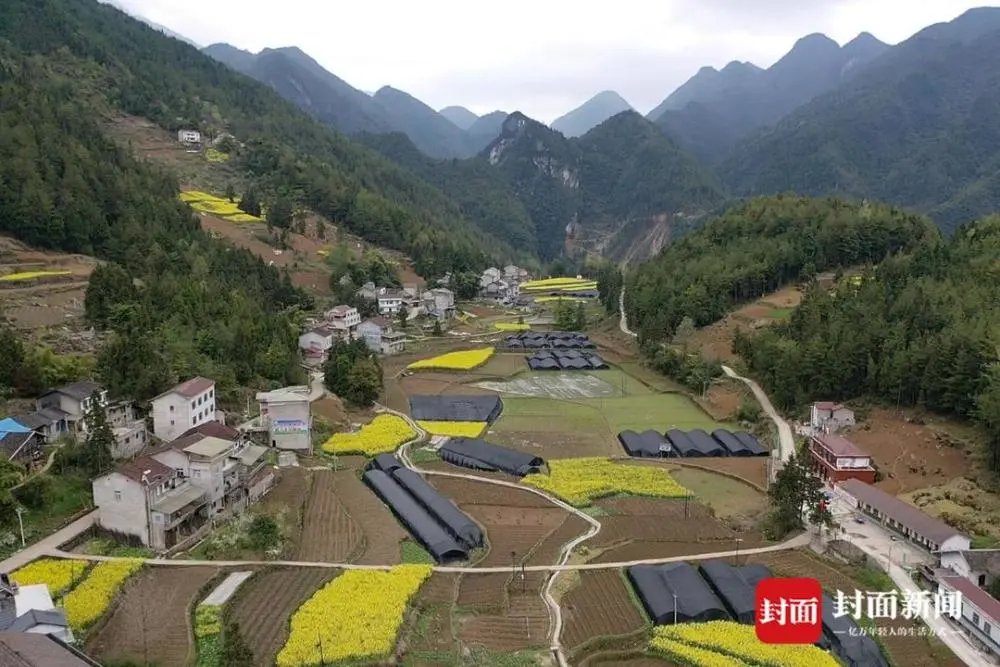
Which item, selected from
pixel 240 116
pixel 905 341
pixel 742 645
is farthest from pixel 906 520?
pixel 240 116

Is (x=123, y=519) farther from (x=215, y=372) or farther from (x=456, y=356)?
(x=456, y=356)

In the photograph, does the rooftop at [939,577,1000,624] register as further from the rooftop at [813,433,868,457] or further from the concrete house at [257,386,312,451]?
the concrete house at [257,386,312,451]

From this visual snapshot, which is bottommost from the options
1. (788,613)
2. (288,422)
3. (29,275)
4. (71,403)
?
(788,613)

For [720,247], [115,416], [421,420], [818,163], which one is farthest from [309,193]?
[818,163]

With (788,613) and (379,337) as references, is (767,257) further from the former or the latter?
(788,613)

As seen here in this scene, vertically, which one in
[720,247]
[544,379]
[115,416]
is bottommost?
[544,379]

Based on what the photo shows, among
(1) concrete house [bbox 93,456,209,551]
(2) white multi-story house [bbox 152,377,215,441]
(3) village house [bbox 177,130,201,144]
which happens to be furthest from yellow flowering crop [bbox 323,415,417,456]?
(3) village house [bbox 177,130,201,144]
